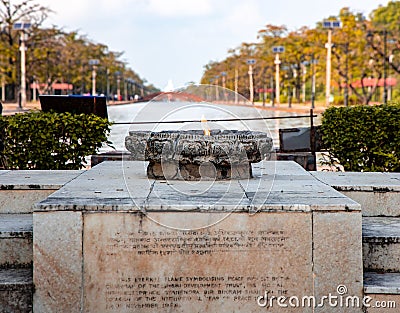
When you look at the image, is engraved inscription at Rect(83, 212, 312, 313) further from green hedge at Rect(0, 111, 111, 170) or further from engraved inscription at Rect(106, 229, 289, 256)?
green hedge at Rect(0, 111, 111, 170)

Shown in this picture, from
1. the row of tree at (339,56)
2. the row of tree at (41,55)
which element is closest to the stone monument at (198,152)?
the row of tree at (339,56)

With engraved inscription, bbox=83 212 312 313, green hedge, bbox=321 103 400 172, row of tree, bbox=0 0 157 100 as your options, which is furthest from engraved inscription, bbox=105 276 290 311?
row of tree, bbox=0 0 157 100

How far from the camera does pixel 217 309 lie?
407 centimetres

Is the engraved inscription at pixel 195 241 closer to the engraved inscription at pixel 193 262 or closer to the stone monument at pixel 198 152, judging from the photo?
the engraved inscription at pixel 193 262

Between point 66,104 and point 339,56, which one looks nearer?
point 66,104

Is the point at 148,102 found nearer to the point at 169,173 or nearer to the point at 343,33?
the point at 169,173

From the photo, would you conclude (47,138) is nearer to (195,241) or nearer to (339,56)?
(195,241)

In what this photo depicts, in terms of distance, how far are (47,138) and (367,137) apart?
3588mm

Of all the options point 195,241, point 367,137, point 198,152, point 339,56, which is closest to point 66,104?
point 367,137

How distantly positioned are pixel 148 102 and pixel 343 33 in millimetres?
40475

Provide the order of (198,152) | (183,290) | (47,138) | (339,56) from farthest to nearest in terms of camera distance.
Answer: (339,56) < (47,138) < (198,152) < (183,290)

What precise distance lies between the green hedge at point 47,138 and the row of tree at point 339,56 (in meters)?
16.6

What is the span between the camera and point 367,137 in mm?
7598

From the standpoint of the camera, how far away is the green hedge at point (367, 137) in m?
7.47
